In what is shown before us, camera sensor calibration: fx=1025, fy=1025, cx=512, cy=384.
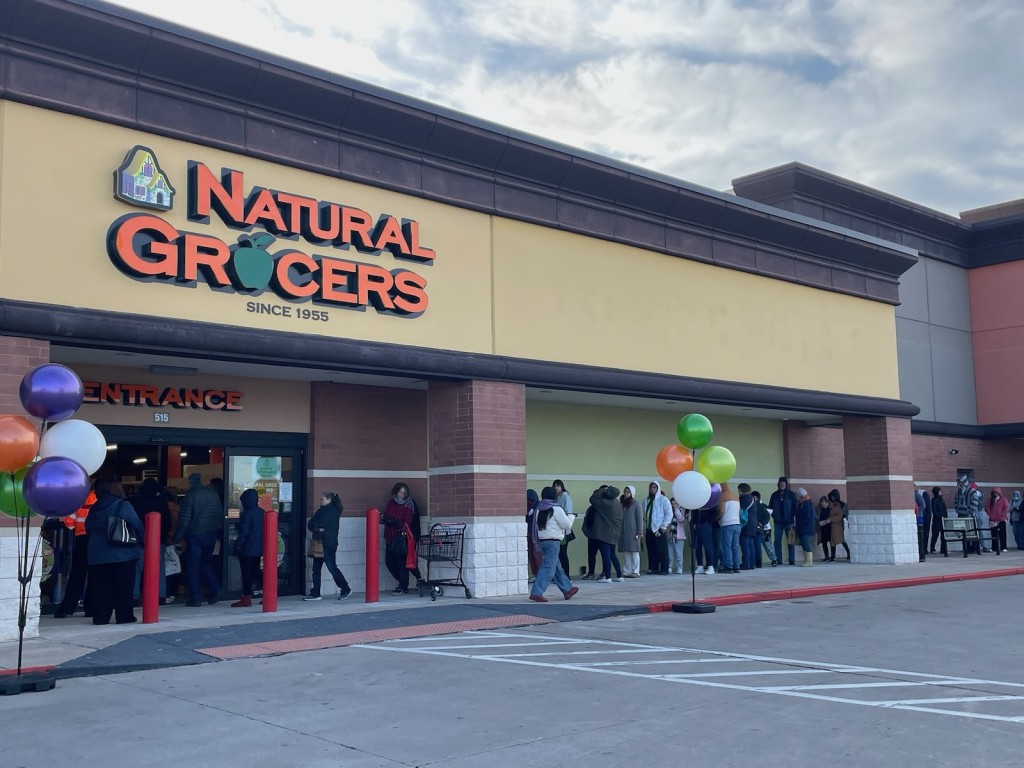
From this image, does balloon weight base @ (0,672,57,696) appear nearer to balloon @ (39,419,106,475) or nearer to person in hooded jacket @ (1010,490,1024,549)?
balloon @ (39,419,106,475)

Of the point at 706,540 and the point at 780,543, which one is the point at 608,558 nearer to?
the point at 706,540

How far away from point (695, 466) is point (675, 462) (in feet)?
1.79

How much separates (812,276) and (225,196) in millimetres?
13517

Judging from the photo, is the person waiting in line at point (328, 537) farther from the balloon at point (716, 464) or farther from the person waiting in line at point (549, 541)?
the balloon at point (716, 464)

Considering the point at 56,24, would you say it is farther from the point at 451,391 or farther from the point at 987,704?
the point at 987,704

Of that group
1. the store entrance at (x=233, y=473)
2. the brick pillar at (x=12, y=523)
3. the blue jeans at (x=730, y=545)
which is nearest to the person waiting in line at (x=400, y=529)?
the store entrance at (x=233, y=473)

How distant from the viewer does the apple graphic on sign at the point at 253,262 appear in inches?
530

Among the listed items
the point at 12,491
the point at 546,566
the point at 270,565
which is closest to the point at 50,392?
the point at 12,491

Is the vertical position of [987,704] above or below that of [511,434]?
below

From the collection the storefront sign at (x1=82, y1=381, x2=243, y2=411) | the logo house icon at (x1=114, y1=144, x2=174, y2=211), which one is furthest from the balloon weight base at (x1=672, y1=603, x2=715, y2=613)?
the logo house icon at (x1=114, y1=144, x2=174, y2=211)

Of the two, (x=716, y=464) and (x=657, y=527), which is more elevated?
(x=716, y=464)

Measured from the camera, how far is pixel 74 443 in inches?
360

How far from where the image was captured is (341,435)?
16.4m

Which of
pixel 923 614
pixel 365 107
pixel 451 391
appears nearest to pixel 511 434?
pixel 451 391
